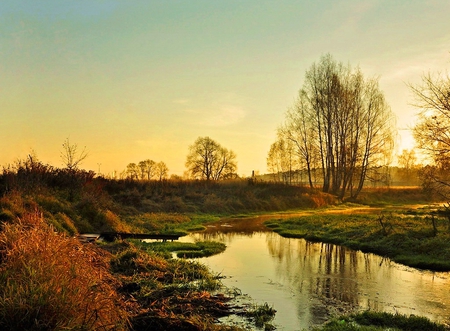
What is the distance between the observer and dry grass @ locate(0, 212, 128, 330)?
5.15 m

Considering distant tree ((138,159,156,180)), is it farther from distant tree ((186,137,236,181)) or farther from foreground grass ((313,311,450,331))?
foreground grass ((313,311,450,331))

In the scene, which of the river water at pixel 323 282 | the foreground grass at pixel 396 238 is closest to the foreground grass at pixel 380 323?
the river water at pixel 323 282

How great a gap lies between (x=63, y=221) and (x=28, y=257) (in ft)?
32.0

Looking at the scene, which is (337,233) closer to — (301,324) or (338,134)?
(301,324)

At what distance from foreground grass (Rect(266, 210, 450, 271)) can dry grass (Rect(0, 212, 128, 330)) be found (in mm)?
10939

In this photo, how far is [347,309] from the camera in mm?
8664

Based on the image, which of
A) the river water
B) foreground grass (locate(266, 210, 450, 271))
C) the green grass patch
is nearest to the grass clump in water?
the river water

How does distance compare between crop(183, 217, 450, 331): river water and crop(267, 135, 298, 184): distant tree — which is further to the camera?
crop(267, 135, 298, 184): distant tree

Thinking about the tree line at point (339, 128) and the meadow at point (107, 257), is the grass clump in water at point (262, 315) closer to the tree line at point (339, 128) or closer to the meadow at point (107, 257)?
the meadow at point (107, 257)

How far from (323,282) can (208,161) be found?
2487 inches

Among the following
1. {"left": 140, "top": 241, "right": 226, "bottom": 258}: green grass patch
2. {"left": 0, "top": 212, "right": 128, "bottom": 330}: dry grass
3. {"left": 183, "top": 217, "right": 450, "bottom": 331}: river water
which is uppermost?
{"left": 0, "top": 212, "right": 128, "bottom": 330}: dry grass

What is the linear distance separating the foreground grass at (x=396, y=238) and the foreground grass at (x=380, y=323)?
6.00 meters

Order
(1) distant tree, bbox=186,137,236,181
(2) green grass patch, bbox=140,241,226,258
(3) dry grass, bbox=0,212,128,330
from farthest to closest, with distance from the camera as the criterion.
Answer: (1) distant tree, bbox=186,137,236,181 → (2) green grass patch, bbox=140,241,226,258 → (3) dry grass, bbox=0,212,128,330

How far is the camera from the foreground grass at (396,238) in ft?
44.8
